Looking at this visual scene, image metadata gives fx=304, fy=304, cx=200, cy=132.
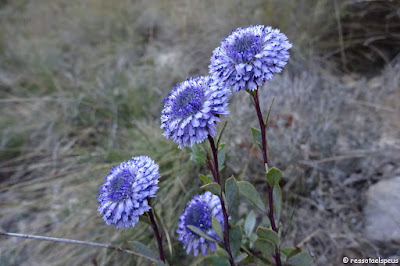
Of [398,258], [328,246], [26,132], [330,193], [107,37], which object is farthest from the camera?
[107,37]

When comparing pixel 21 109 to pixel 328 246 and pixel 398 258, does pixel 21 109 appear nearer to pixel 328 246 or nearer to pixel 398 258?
pixel 328 246

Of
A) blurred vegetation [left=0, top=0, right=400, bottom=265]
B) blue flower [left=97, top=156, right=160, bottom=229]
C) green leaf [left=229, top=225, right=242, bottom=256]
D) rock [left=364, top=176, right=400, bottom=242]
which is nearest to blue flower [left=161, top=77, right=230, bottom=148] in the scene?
blue flower [left=97, top=156, right=160, bottom=229]

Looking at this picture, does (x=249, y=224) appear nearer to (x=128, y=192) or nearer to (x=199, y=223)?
(x=199, y=223)

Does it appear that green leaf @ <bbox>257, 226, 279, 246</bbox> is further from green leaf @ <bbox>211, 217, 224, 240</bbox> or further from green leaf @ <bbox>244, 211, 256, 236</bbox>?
green leaf @ <bbox>244, 211, 256, 236</bbox>

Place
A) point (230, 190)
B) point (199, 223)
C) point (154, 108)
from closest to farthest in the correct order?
point (230, 190)
point (199, 223)
point (154, 108)

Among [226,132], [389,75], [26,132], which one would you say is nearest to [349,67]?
[389,75]

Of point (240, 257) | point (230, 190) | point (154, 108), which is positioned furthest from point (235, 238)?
point (154, 108)
